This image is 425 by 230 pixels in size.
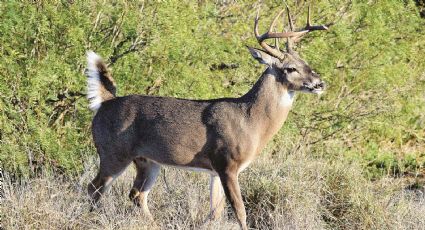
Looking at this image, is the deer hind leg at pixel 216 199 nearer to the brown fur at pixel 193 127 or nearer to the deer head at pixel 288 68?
the brown fur at pixel 193 127

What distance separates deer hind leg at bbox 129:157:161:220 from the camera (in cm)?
830

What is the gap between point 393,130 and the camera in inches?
486

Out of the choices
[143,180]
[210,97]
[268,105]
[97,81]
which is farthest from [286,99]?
[210,97]

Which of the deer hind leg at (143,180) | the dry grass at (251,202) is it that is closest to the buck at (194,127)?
the deer hind leg at (143,180)

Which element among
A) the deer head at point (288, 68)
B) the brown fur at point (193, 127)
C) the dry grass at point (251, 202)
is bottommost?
the dry grass at point (251, 202)

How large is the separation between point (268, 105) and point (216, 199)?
1.04 m

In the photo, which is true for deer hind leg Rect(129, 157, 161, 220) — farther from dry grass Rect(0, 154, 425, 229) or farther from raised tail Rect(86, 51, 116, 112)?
raised tail Rect(86, 51, 116, 112)

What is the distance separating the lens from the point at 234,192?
25.5 ft

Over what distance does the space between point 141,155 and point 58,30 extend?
1.96m

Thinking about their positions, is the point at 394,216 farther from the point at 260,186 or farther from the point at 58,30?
the point at 58,30

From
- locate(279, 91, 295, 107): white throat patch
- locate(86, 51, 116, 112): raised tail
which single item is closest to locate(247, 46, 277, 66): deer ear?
locate(279, 91, 295, 107): white throat patch

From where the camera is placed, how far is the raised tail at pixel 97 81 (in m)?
Answer: 8.32

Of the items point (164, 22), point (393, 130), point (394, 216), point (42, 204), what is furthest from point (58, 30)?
point (393, 130)

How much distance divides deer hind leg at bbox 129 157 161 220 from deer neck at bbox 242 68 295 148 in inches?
44.2
